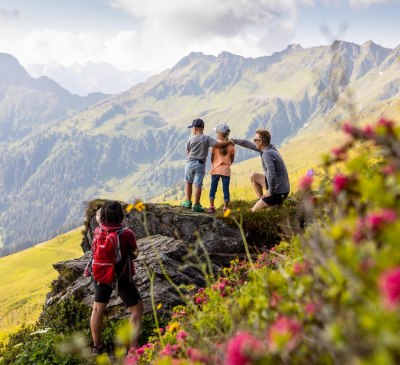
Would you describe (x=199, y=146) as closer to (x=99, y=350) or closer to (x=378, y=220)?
(x=99, y=350)

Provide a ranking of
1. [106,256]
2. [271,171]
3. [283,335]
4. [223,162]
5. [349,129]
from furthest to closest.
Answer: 1. [223,162]
2. [271,171]
3. [106,256]
4. [349,129]
5. [283,335]

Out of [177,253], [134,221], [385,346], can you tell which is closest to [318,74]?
[385,346]

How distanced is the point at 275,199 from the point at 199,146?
3.25 metres

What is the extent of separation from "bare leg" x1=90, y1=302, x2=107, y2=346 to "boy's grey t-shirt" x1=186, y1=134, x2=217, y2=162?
23.1ft

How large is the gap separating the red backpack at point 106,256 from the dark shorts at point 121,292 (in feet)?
0.68

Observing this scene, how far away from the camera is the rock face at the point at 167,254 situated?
40.4 ft

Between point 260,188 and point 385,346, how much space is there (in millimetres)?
14336

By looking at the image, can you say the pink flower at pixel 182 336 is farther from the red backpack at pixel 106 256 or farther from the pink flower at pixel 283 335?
the red backpack at pixel 106 256

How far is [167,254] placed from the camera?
1332 centimetres

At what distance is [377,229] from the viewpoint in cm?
235

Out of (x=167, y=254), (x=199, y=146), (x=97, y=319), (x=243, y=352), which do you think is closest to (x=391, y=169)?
(x=243, y=352)

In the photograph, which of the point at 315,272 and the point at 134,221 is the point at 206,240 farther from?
the point at 315,272

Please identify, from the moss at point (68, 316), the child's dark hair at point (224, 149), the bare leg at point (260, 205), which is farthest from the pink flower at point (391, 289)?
the child's dark hair at point (224, 149)

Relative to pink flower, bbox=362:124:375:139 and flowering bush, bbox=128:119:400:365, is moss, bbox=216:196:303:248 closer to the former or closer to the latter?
flowering bush, bbox=128:119:400:365
